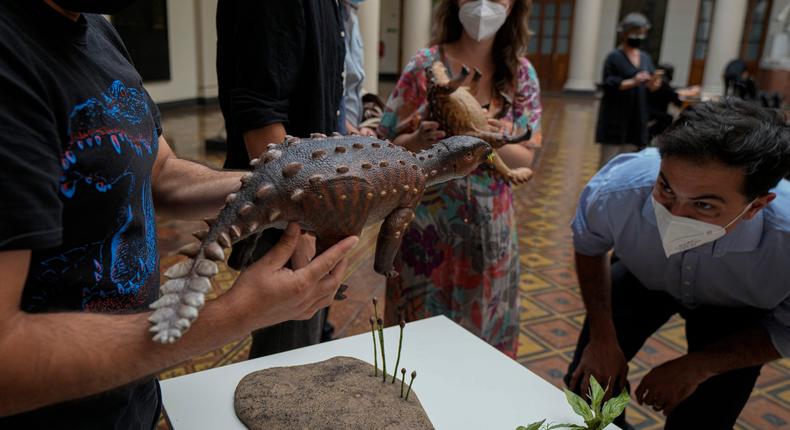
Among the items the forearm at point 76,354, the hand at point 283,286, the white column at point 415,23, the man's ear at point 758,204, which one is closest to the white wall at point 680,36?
the white column at point 415,23

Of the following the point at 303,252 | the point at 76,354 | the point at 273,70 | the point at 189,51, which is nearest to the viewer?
the point at 76,354

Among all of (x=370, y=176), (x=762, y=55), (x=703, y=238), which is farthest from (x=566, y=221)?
(x=762, y=55)

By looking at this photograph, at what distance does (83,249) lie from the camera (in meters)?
1.03

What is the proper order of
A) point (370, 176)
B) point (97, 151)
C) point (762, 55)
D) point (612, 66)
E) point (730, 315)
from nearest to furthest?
1. point (97, 151)
2. point (370, 176)
3. point (730, 315)
4. point (612, 66)
5. point (762, 55)

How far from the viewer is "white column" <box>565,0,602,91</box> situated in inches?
730

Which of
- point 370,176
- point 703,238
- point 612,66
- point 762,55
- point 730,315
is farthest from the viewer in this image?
point 762,55

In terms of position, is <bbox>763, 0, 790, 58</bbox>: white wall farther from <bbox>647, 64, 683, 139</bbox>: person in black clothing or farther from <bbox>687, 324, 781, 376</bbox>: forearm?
<bbox>687, 324, 781, 376</bbox>: forearm

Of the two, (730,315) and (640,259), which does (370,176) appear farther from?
(730,315)

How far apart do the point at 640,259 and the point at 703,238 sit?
1.44 feet

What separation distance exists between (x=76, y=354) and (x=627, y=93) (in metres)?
5.72

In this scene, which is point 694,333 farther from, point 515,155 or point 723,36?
point 723,36

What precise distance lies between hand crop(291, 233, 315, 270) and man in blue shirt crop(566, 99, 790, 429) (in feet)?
4.21

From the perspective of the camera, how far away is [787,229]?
2121 mm

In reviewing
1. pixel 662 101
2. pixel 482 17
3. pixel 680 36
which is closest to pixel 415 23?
pixel 662 101
